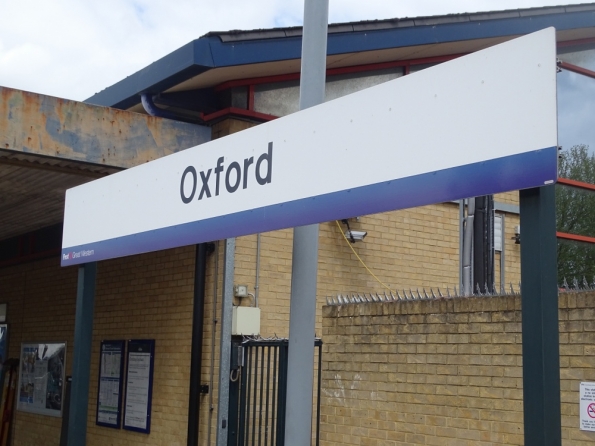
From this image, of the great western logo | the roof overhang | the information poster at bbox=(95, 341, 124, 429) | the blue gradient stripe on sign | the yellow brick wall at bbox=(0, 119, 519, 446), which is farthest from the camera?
the information poster at bbox=(95, 341, 124, 429)

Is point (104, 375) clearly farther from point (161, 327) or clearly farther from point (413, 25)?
point (413, 25)

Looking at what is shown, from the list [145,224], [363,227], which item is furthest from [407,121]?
[363,227]

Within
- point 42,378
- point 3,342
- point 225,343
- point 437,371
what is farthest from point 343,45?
point 3,342

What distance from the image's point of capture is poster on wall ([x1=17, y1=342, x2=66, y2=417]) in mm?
13594

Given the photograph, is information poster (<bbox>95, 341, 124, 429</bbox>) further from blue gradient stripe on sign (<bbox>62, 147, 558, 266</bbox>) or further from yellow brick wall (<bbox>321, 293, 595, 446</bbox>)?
blue gradient stripe on sign (<bbox>62, 147, 558, 266</bbox>)

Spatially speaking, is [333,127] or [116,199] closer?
[333,127]

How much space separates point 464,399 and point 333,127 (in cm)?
268

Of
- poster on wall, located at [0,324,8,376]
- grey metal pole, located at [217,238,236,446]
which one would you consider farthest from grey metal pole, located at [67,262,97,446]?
poster on wall, located at [0,324,8,376]

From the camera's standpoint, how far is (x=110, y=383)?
1164 cm

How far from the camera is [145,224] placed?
6.48 meters

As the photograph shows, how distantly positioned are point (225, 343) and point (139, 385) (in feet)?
6.85

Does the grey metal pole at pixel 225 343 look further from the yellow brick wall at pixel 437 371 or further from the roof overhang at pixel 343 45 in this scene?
the roof overhang at pixel 343 45

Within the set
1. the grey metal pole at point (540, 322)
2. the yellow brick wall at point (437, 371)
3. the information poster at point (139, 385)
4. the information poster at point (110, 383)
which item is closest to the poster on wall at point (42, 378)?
the information poster at point (110, 383)

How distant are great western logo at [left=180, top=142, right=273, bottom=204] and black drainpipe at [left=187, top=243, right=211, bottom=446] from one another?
12.1 feet
